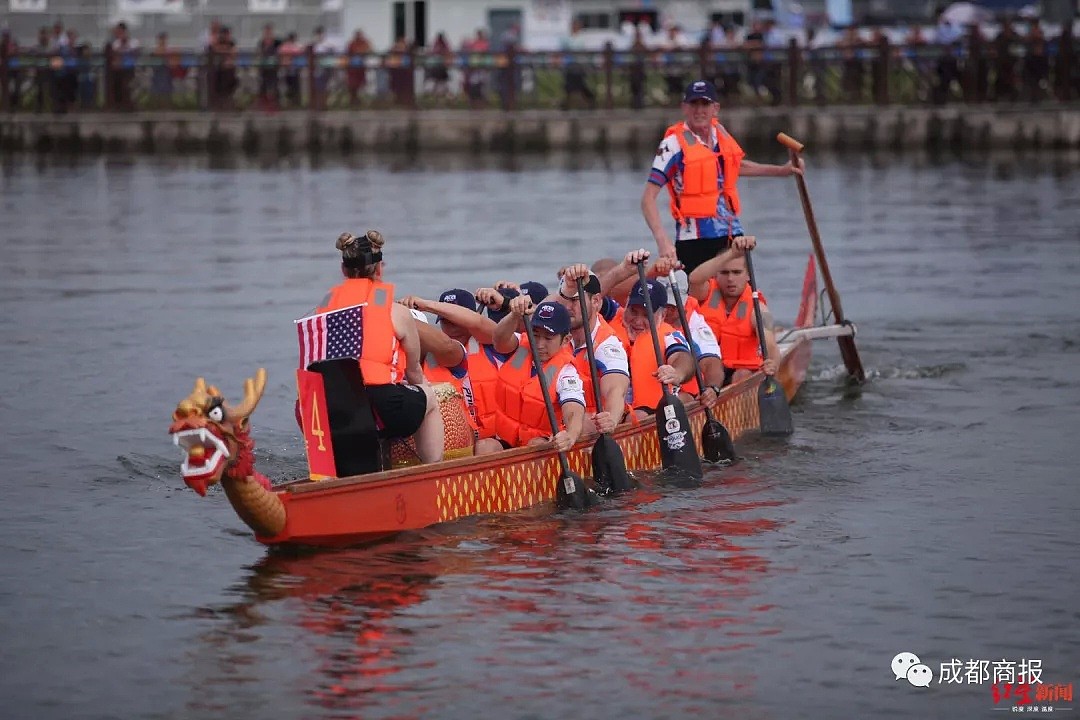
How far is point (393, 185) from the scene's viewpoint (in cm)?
3275

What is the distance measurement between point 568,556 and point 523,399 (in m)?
1.30

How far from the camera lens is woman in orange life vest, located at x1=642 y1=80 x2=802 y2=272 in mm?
14133

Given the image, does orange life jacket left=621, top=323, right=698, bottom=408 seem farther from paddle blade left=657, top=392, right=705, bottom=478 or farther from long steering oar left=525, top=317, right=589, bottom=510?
long steering oar left=525, top=317, right=589, bottom=510

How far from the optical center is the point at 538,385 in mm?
11344

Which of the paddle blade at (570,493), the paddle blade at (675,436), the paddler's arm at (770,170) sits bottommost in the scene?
the paddle blade at (570,493)

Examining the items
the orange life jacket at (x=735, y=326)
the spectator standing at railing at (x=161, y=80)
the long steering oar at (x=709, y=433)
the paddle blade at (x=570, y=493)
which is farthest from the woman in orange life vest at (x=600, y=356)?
the spectator standing at railing at (x=161, y=80)

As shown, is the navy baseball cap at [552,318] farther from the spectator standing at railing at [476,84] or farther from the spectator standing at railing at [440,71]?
the spectator standing at railing at [476,84]

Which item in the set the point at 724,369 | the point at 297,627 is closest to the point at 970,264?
the point at 724,369

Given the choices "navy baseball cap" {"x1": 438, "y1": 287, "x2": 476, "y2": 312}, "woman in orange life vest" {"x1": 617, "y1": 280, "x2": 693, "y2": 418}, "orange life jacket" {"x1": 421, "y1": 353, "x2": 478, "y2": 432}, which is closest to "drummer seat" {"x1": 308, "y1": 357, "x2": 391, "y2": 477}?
"orange life jacket" {"x1": 421, "y1": 353, "x2": 478, "y2": 432}

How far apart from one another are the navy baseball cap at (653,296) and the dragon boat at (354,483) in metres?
1.04

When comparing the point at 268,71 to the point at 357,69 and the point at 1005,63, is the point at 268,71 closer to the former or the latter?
the point at 357,69

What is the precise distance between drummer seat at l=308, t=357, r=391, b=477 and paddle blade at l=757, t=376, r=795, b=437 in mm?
4426

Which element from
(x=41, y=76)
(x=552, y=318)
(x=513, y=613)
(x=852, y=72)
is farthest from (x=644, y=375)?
(x=41, y=76)

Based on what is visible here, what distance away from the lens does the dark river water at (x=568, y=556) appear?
854cm
